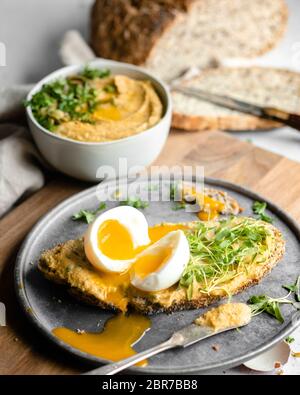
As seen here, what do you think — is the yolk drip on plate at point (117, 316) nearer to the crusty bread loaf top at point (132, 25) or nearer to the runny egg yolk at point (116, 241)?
Result: the runny egg yolk at point (116, 241)

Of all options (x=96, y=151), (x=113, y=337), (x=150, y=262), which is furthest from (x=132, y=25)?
(x=113, y=337)

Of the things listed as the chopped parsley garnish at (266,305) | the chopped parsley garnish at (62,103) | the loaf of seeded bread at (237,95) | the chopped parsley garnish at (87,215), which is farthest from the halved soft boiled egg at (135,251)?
the loaf of seeded bread at (237,95)

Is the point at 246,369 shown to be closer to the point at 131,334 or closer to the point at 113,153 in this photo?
the point at 131,334

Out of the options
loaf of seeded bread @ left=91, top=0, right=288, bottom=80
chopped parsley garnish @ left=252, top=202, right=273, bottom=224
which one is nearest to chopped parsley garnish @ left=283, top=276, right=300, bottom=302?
chopped parsley garnish @ left=252, top=202, right=273, bottom=224

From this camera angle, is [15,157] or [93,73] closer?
[15,157]

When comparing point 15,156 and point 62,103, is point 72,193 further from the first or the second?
point 62,103
